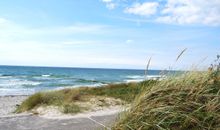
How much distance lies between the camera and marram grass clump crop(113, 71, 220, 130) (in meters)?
4.02

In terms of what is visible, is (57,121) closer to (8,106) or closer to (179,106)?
(179,106)

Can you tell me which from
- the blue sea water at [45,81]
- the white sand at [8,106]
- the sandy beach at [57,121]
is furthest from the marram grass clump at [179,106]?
the white sand at [8,106]

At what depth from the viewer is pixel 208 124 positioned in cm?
396

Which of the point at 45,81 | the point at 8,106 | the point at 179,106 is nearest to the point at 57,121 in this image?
the point at 179,106

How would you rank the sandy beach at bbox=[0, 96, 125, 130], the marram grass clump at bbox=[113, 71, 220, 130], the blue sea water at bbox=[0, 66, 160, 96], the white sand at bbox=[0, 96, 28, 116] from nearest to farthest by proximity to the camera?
the marram grass clump at bbox=[113, 71, 220, 130] → the sandy beach at bbox=[0, 96, 125, 130] → the white sand at bbox=[0, 96, 28, 116] → the blue sea water at bbox=[0, 66, 160, 96]

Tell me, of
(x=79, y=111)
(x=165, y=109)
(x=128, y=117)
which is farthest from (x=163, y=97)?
(x=79, y=111)

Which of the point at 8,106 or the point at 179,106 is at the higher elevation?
the point at 179,106

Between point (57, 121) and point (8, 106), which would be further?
point (8, 106)

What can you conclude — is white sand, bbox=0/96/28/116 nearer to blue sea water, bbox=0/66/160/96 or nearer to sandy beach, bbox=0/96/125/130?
blue sea water, bbox=0/66/160/96

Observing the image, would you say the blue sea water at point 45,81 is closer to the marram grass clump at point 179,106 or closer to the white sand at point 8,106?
the marram grass clump at point 179,106

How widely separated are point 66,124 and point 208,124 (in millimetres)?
3722

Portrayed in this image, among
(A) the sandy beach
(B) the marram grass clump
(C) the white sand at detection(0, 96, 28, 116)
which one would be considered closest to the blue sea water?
(B) the marram grass clump

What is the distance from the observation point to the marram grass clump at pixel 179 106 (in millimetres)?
4023

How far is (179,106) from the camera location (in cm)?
416
